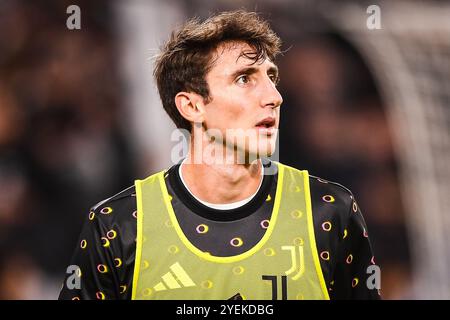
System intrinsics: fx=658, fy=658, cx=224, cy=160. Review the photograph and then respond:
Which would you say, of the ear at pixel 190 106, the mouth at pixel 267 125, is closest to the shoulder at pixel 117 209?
the ear at pixel 190 106

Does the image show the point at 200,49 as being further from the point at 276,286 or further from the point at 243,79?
the point at 276,286

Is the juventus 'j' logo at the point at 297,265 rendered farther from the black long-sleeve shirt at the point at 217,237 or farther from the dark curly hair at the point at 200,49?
the dark curly hair at the point at 200,49

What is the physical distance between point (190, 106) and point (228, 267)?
18.9 inches

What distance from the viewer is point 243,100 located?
5.98 feet

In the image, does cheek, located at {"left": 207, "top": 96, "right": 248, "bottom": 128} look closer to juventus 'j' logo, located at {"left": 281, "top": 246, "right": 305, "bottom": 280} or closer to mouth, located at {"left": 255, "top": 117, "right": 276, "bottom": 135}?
mouth, located at {"left": 255, "top": 117, "right": 276, "bottom": 135}

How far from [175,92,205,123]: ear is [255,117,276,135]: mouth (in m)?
0.18

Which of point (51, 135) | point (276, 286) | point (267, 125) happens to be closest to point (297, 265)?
point (276, 286)

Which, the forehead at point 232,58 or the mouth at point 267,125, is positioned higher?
the forehead at point 232,58

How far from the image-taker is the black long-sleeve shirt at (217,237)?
5.86 feet

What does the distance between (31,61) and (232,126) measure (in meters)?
0.94

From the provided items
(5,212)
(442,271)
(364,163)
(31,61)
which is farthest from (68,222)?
(442,271)

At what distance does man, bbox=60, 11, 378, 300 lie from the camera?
178cm
